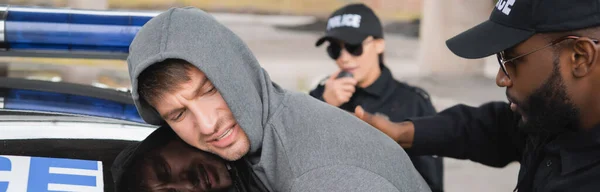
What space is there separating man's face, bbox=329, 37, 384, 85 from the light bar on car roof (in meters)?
1.52

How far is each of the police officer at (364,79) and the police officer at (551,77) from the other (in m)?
1.28

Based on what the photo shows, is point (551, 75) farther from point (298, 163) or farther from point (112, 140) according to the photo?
point (112, 140)

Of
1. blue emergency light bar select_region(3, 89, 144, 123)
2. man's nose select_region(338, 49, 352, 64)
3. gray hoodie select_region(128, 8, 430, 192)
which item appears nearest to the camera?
gray hoodie select_region(128, 8, 430, 192)

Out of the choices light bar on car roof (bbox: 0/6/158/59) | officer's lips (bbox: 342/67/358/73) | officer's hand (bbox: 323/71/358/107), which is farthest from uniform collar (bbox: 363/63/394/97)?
light bar on car roof (bbox: 0/6/158/59)

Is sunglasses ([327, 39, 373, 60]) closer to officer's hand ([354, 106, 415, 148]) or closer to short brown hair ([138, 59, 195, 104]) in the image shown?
officer's hand ([354, 106, 415, 148])

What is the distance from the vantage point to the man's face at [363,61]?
369cm

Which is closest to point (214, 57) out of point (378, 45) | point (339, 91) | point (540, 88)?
point (540, 88)

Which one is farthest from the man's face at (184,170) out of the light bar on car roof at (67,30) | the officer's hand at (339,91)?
the officer's hand at (339,91)

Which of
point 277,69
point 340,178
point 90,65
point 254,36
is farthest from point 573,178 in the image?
point 254,36

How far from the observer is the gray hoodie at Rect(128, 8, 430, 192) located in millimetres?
1734

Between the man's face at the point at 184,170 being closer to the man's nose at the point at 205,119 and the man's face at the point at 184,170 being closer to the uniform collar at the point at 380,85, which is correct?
the man's nose at the point at 205,119

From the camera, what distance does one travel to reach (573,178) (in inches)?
76.1

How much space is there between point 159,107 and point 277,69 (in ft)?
36.9

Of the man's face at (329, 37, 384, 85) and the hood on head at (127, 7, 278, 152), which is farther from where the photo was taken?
the man's face at (329, 37, 384, 85)
